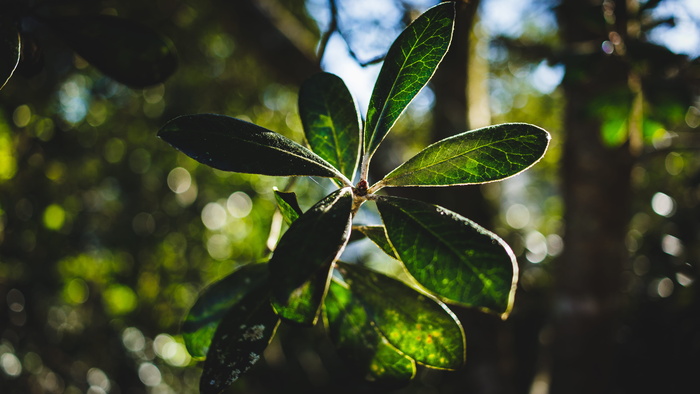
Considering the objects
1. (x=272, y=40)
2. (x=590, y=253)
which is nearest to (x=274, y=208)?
(x=272, y=40)

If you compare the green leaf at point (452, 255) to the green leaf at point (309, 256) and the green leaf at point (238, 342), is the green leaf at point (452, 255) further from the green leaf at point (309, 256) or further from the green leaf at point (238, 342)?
the green leaf at point (238, 342)

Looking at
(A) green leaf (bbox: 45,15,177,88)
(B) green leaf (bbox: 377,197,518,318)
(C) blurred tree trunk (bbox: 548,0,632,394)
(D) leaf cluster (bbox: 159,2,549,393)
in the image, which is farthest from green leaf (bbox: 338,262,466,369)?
(C) blurred tree trunk (bbox: 548,0,632,394)

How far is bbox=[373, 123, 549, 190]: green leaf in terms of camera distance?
1.47ft

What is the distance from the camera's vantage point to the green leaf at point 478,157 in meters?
0.45

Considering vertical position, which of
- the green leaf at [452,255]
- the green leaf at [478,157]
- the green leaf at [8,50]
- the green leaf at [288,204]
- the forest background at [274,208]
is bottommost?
the forest background at [274,208]

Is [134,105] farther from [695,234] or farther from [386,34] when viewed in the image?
[695,234]

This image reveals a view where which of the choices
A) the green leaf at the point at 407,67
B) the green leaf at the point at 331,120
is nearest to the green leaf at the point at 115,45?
the green leaf at the point at 331,120

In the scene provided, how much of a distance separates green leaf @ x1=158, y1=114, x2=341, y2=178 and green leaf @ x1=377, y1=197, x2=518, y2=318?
11 cm

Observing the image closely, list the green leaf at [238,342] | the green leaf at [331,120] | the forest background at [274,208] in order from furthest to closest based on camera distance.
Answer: the forest background at [274,208], the green leaf at [331,120], the green leaf at [238,342]

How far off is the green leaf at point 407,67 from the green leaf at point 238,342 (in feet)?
0.77

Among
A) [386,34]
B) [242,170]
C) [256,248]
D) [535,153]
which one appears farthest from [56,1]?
[256,248]

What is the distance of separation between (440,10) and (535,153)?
19 centimetres

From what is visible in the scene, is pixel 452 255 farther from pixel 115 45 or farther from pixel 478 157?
pixel 115 45

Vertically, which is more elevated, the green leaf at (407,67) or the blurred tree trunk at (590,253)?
the green leaf at (407,67)
